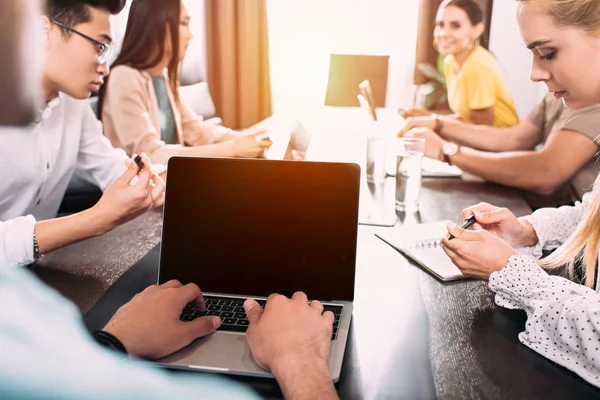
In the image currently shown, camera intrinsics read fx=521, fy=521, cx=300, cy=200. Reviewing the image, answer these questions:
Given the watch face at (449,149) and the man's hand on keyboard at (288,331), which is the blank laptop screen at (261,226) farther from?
the watch face at (449,149)

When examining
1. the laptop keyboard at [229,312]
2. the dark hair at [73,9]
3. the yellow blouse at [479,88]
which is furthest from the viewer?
the yellow blouse at [479,88]

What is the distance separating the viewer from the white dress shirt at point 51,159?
3.94 feet

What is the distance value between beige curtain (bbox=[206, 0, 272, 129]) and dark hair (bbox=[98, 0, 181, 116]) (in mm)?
113

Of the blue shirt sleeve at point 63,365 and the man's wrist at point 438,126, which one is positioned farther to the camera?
the man's wrist at point 438,126

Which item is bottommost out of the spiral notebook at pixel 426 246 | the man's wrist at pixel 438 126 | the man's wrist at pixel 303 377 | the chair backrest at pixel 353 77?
the spiral notebook at pixel 426 246

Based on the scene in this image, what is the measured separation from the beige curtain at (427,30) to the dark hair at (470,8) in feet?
0.04

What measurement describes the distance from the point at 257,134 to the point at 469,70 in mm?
781

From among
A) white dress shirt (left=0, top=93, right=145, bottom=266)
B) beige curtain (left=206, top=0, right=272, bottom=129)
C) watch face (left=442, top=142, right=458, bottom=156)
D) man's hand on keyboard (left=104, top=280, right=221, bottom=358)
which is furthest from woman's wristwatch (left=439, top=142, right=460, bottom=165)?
man's hand on keyboard (left=104, top=280, right=221, bottom=358)

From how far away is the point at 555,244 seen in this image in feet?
3.22

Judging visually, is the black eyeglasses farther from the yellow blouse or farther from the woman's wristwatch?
the yellow blouse

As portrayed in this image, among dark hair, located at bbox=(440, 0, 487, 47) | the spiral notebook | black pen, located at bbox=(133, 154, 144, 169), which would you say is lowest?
the spiral notebook

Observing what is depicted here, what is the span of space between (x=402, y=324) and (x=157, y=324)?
0.32 m

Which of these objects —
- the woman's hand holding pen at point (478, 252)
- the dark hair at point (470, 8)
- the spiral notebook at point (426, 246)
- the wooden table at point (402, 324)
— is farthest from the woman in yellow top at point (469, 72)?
the woman's hand holding pen at point (478, 252)

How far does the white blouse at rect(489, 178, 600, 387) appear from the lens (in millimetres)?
588
